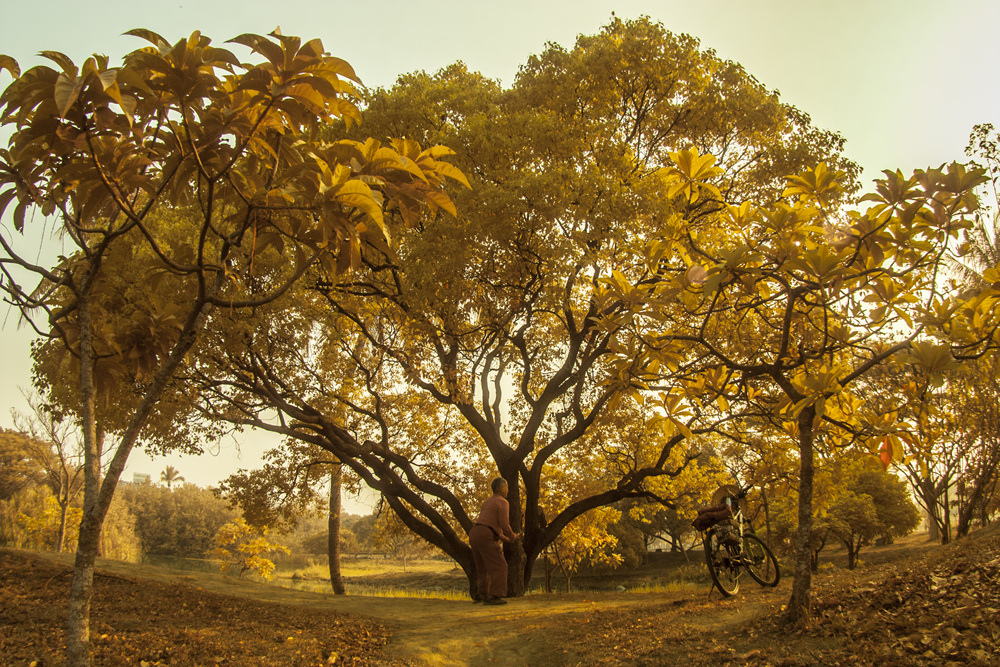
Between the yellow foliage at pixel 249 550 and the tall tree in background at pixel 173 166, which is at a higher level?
the tall tree in background at pixel 173 166

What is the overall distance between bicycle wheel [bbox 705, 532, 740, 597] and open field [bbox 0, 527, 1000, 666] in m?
0.25

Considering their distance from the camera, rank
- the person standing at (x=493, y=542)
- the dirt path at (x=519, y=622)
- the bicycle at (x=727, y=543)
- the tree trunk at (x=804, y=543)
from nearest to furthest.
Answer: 1. the tree trunk at (x=804, y=543)
2. the dirt path at (x=519, y=622)
3. the bicycle at (x=727, y=543)
4. the person standing at (x=493, y=542)

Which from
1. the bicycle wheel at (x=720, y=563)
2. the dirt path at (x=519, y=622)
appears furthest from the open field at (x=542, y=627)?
the bicycle wheel at (x=720, y=563)

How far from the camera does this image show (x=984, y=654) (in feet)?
9.82

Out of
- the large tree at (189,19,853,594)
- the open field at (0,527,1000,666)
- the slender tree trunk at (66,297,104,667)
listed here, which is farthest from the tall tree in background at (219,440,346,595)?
the slender tree trunk at (66,297,104,667)

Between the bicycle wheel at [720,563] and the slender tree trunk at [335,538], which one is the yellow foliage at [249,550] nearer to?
the slender tree trunk at [335,538]

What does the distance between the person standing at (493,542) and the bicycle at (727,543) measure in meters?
2.64

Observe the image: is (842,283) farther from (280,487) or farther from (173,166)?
(280,487)

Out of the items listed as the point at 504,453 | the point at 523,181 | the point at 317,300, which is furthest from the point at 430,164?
the point at 504,453

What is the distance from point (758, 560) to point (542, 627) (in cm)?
284

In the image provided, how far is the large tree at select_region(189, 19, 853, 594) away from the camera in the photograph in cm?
773

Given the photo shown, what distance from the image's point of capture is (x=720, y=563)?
6.46 metres

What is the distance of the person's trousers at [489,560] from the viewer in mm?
7844

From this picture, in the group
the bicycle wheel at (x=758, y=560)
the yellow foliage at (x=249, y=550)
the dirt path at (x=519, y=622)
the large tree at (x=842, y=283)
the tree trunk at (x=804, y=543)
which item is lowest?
the yellow foliage at (x=249, y=550)
